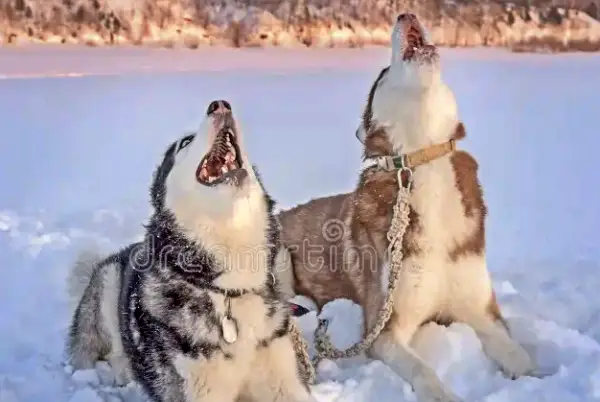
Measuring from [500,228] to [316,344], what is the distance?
286cm

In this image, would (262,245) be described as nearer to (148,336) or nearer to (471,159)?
(148,336)

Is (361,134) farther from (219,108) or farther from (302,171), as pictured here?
(302,171)

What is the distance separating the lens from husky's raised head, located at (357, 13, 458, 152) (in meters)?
3.25

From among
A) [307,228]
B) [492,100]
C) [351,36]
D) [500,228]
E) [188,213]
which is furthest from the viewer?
[492,100]

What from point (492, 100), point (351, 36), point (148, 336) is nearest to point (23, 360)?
point (148, 336)

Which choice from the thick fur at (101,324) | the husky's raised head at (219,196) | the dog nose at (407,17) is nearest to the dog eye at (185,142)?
the husky's raised head at (219,196)

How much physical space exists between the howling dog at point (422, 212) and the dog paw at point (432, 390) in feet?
0.21

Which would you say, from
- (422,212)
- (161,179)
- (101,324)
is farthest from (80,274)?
(422,212)

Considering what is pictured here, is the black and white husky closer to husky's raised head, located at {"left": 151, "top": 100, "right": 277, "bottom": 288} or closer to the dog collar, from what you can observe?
husky's raised head, located at {"left": 151, "top": 100, "right": 277, "bottom": 288}

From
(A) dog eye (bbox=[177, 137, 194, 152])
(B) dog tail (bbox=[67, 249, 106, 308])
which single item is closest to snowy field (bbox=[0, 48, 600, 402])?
(B) dog tail (bbox=[67, 249, 106, 308])

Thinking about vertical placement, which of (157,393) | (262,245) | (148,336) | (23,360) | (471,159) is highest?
(471,159)

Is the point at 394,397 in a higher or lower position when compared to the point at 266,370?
lower

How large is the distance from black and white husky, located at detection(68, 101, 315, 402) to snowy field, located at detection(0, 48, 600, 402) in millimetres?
401

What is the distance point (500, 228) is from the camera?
5695 mm
